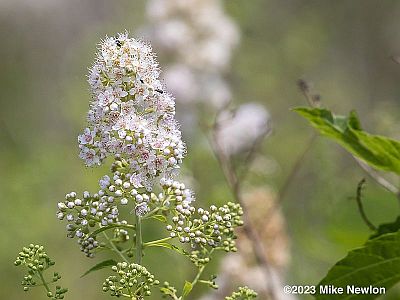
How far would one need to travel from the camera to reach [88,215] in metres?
1.51

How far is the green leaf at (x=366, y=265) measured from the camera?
1.73m

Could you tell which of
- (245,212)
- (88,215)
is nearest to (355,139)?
(88,215)

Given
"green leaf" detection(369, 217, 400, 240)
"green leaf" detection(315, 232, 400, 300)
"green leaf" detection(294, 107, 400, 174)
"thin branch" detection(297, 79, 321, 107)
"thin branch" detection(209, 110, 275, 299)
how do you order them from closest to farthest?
"green leaf" detection(315, 232, 400, 300)
"green leaf" detection(294, 107, 400, 174)
"green leaf" detection(369, 217, 400, 240)
"thin branch" detection(297, 79, 321, 107)
"thin branch" detection(209, 110, 275, 299)

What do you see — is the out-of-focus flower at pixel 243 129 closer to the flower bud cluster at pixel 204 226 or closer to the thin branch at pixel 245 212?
the thin branch at pixel 245 212

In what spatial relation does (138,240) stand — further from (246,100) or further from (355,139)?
(246,100)

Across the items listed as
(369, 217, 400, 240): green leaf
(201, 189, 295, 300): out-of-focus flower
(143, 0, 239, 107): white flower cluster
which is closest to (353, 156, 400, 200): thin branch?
(369, 217, 400, 240): green leaf

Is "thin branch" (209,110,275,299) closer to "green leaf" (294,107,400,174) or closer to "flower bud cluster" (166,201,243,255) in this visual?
"green leaf" (294,107,400,174)

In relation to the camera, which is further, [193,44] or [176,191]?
[193,44]

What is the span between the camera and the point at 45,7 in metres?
9.47

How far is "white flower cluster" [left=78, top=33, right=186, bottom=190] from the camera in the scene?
4.89ft

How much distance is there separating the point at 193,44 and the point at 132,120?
3665 mm

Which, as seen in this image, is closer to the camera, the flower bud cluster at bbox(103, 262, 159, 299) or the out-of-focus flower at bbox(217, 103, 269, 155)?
the flower bud cluster at bbox(103, 262, 159, 299)

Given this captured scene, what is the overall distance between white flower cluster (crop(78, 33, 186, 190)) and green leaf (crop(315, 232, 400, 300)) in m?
0.42

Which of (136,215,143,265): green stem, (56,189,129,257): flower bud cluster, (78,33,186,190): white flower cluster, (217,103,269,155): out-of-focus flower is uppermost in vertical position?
(217,103,269,155): out-of-focus flower
